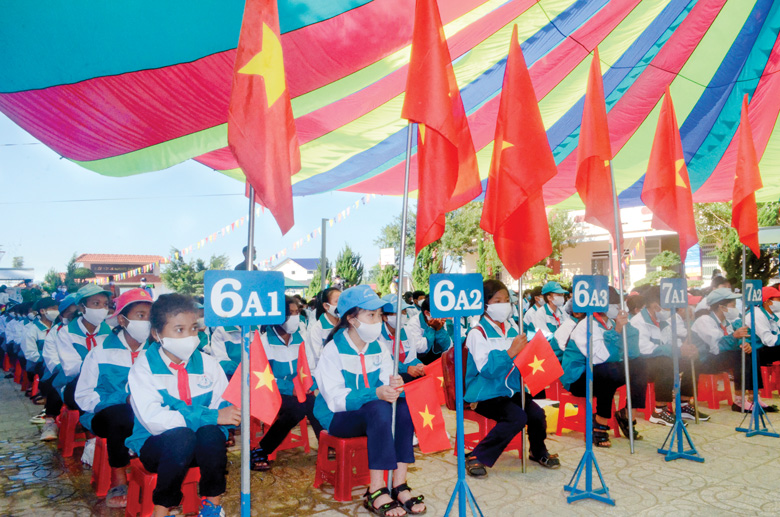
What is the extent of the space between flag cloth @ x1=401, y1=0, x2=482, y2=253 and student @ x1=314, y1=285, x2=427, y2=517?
710mm

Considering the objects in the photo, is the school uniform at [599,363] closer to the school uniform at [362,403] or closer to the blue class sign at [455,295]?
the school uniform at [362,403]

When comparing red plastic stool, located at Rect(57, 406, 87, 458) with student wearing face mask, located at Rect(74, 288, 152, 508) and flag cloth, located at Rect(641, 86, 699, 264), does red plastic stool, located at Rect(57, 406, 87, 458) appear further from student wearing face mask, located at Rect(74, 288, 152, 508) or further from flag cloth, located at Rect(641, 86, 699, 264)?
flag cloth, located at Rect(641, 86, 699, 264)

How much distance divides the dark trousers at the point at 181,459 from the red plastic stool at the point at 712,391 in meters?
5.67

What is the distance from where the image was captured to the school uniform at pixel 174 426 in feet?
8.79

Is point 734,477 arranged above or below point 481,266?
below

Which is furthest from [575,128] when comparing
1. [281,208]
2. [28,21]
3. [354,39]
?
[28,21]

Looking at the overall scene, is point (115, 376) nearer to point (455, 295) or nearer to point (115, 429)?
point (115, 429)

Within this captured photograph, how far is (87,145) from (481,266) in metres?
16.9

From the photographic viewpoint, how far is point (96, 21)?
3510 millimetres

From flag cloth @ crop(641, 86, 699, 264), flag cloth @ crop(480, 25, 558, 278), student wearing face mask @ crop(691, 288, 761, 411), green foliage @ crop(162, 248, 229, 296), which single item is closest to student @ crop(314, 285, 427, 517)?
flag cloth @ crop(480, 25, 558, 278)

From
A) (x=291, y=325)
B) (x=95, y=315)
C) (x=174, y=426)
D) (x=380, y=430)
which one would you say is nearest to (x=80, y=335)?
(x=95, y=315)

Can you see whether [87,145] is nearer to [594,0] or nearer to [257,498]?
[257,498]

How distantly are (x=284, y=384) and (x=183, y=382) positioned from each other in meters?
1.70

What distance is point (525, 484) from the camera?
374 centimetres
